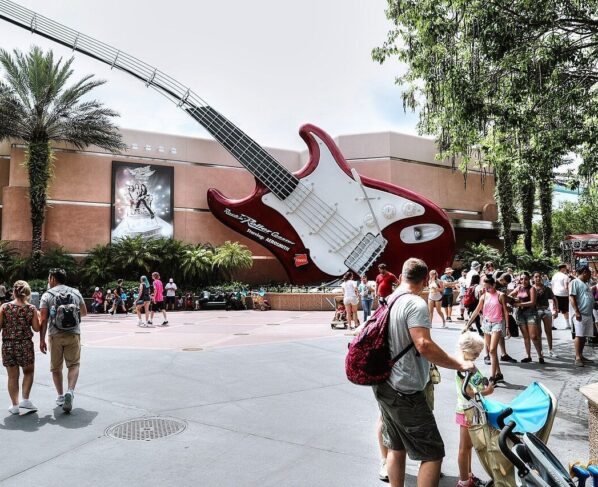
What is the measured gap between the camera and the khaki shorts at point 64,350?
5.84 metres

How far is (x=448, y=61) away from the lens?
342 inches

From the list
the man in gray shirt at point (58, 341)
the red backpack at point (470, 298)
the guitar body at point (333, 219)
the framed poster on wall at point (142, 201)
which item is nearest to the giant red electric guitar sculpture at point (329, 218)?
the guitar body at point (333, 219)

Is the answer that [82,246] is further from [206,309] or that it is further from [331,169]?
[331,169]

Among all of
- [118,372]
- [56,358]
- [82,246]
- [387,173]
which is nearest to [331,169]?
[387,173]

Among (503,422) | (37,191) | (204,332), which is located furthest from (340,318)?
(37,191)

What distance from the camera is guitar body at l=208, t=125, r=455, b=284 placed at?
21766 mm

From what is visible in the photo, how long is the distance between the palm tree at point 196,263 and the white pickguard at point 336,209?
4.60 metres

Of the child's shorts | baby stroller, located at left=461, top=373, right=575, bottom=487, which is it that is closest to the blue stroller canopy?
baby stroller, located at left=461, top=373, right=575, bottom=487

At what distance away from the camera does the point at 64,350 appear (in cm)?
595

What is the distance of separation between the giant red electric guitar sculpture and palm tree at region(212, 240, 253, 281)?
2418mm

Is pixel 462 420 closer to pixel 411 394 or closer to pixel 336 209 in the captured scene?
pixel 411 394

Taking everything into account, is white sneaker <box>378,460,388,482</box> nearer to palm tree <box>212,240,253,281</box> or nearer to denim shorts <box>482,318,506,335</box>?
denim shorts <box>482,318,506,335</box>

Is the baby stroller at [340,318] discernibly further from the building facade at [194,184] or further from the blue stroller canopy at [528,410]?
the building facade at [194,184]

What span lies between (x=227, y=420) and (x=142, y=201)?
74.0 feet
